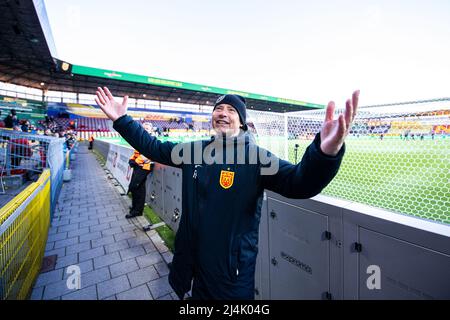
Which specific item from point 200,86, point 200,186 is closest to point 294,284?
point 200,186

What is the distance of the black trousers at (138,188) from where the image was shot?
4561 millimetres

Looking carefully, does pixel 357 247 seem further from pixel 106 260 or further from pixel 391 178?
pixel 391 178

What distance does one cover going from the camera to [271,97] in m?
41.7

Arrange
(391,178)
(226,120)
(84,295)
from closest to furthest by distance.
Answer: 1. (226,120)
2. (84,295)
3. (391,178)

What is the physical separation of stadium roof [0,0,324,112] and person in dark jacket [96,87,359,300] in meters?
16.6

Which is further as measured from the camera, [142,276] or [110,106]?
[142,276]

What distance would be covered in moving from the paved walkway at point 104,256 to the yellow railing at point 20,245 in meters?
0.29

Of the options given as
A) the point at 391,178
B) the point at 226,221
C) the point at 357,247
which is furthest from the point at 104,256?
the point at 391,178

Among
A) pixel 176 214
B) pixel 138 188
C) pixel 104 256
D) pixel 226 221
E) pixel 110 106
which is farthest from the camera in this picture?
pixel 138 188

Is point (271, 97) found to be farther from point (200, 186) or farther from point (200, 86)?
point (200, 186)

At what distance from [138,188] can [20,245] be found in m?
2.53

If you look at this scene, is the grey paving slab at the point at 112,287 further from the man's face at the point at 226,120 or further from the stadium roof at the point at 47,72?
the stadium roof at the point at 47,72

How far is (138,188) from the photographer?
472 centimetres
